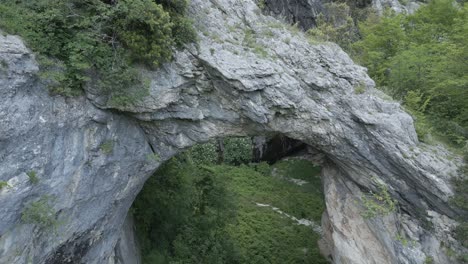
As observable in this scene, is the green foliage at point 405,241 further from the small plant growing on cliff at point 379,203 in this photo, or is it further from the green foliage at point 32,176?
the green foliage at point 32,176

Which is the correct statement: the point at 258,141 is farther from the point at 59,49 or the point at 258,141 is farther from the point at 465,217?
the point at 59,49

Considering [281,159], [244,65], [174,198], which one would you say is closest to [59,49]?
[244,65]

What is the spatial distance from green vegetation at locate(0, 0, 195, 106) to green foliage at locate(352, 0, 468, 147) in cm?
734

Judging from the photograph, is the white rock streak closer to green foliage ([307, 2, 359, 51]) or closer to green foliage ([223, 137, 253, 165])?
green foliage ([223, 137, 253, 165])

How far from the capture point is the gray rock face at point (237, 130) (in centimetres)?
816

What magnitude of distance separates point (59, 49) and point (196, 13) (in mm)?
3413

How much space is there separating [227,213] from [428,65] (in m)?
8.82

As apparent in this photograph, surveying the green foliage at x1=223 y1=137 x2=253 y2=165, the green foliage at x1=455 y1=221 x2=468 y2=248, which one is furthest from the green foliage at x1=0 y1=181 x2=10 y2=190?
the green foliage at x1=223 y1=137 x2=253 y2=165

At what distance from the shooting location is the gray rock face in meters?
8.16

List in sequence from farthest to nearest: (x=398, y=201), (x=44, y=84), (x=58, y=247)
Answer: (x=398, y=201)
(x=58, y=247)
(x=44, y=84)

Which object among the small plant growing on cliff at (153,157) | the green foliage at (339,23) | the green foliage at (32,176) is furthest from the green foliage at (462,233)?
the green foliage at (339,23)

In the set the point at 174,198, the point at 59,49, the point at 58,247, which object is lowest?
the point at 174,198

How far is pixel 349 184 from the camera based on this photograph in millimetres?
11266

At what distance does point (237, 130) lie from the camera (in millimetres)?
10359
